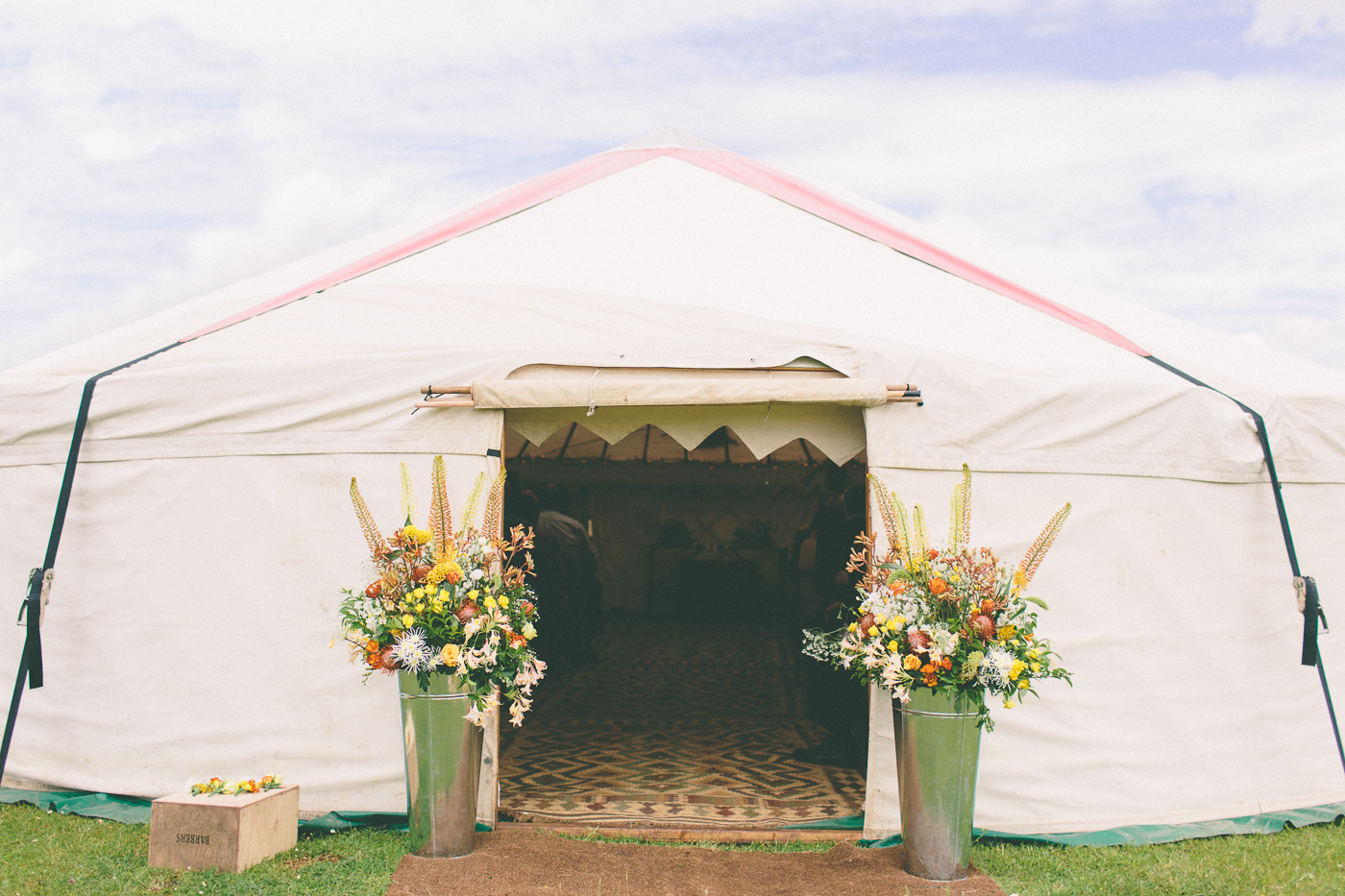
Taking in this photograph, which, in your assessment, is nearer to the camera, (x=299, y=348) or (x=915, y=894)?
(x=915, y=894)

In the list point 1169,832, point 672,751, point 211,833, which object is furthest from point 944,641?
point 211,833

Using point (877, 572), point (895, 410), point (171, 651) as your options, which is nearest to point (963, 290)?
point (895, 410)

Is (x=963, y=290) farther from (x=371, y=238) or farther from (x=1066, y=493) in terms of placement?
(x=371, y=238)

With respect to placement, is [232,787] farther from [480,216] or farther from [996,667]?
[480,216]

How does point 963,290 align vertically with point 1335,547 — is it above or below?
above

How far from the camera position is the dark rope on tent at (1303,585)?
3.49 meters

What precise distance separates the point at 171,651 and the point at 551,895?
178cm

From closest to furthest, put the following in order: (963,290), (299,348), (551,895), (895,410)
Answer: (551,895) → (895,410) → (299,348) → (963,290)

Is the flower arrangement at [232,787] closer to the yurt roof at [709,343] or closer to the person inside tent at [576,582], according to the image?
the yurt roof at [709,343]

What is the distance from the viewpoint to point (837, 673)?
465 cm

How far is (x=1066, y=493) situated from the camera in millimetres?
3604

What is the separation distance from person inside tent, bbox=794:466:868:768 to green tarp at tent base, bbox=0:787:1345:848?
871 millimetres

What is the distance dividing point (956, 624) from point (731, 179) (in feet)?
10.2

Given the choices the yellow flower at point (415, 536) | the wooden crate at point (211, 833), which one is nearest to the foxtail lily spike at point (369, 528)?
the yellow flower at point (415, 536)
